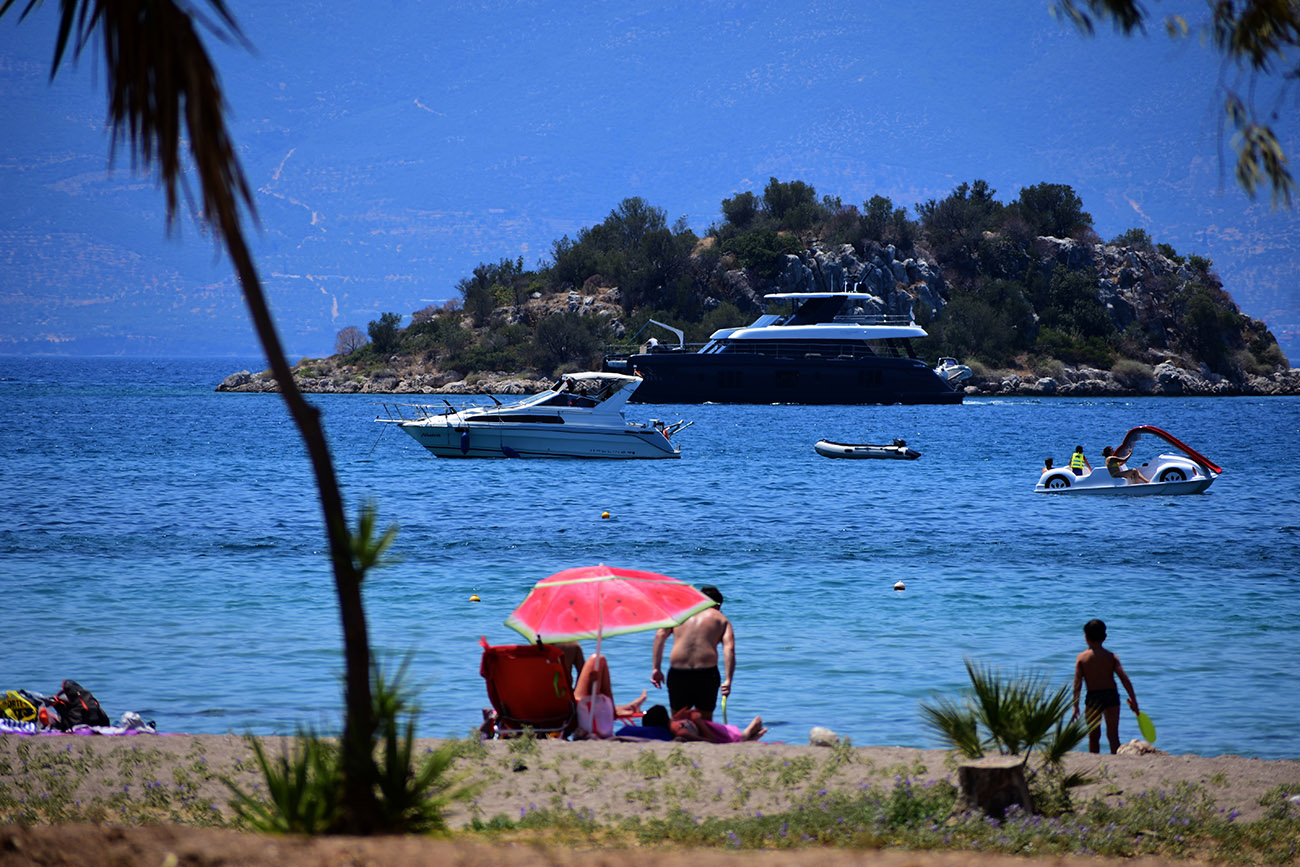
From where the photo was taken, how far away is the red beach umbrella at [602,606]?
954 centimetres

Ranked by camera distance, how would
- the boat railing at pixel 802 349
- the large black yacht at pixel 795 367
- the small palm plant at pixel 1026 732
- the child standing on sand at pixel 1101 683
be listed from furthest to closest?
1. the boat railing at pixel 802 349
2. the large black yacht at pixel 795 367
3. the child standing on sand at pixel 1101 683
4. the small palm plant at pixel 1026 732

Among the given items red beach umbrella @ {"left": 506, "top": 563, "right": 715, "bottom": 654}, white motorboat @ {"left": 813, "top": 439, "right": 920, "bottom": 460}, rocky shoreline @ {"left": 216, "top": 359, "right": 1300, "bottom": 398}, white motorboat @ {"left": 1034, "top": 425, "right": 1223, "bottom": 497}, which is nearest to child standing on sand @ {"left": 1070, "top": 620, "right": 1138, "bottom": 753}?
red beach umbrella @ {"left": 506, "top": 563, "right": 715, "bottom": 654}

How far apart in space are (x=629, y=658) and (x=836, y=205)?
12252cm

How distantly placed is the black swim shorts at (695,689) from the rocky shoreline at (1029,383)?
9554 cm

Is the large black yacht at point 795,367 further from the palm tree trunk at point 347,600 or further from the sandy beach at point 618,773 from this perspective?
the palm tree trunk at point 347,600

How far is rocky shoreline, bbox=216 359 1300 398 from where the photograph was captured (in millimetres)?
112438

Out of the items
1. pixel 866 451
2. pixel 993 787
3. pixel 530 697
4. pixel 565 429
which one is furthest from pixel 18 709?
pixel 866 451

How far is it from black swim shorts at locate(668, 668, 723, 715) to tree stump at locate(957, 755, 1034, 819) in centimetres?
323

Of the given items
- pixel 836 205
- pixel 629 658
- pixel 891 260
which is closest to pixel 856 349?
pixel 891 260

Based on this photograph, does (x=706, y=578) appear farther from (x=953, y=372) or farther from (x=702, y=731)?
(x=953, y=372)

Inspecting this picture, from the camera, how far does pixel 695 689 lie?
10336 millimetres

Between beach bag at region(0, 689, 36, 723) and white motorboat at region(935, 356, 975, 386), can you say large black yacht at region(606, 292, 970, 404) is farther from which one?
beach bag at region(0, 689, 36, 723)

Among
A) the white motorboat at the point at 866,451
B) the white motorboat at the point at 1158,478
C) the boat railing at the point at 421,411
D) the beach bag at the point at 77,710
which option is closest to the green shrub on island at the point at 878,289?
the boat railing at the point at 421,411

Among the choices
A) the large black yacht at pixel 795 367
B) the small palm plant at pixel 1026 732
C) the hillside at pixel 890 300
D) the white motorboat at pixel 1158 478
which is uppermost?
the hillside at pixel 890 300
